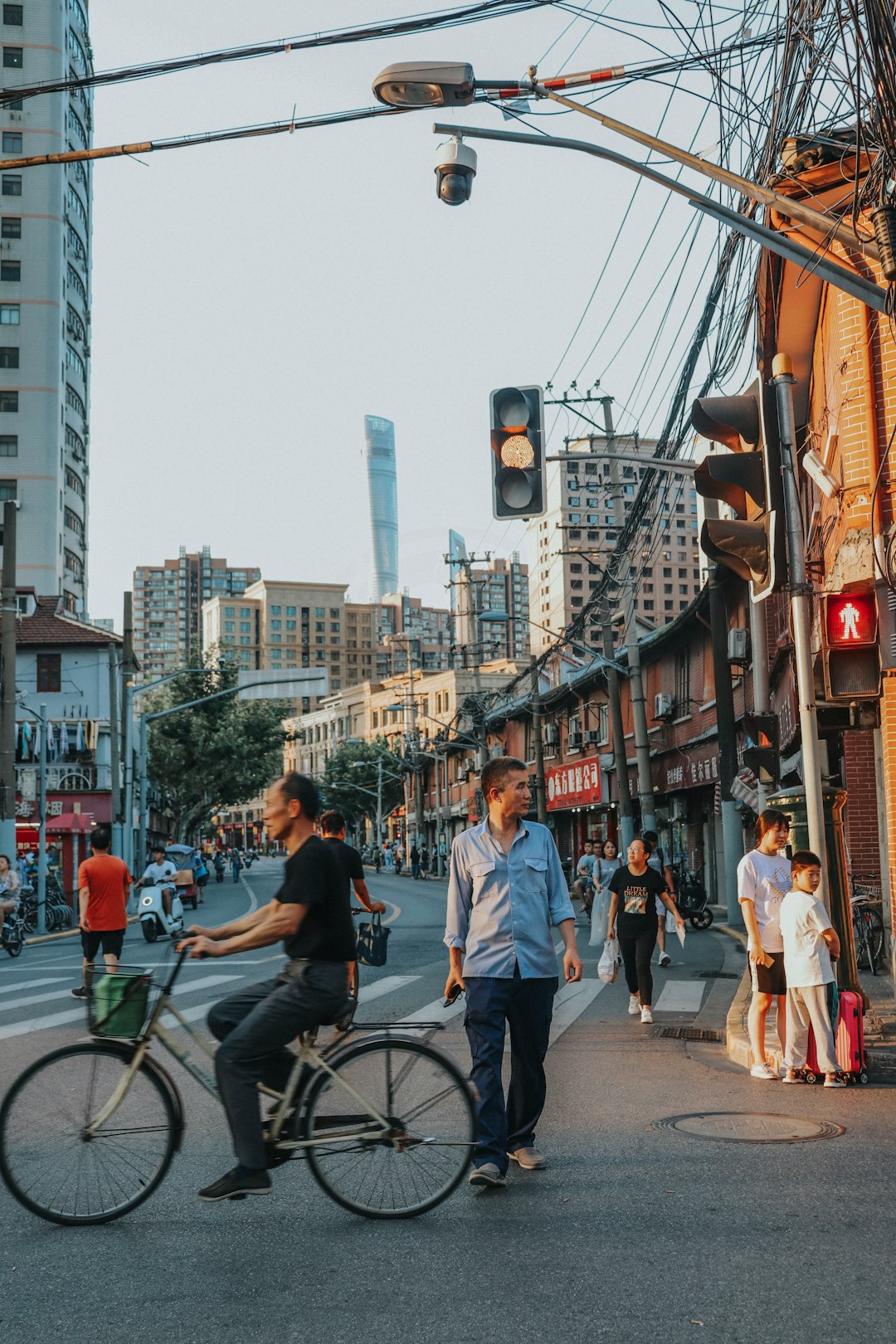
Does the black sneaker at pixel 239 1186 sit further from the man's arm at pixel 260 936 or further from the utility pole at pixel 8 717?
the utility pole at pixel 8 717

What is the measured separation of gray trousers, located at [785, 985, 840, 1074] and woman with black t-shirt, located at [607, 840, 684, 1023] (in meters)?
3.20

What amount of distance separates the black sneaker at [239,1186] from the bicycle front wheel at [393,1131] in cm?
24

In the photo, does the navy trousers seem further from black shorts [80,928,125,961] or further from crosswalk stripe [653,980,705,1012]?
black shorts [80,928,125,961]

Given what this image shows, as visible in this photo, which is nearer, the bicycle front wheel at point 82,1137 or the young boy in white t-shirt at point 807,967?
the bicycle front wheel at point 82,1137

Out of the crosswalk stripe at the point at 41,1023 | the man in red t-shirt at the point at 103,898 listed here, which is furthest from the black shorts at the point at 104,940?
the crosswalk stripe at the point at 41,1023

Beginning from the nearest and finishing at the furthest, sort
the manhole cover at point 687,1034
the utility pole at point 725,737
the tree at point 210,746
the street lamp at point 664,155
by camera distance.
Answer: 1. the street lamp at point 664,155
2. the manhole cover at point 687,1034
3. the utility pole at point 725,737
4. the tree at point 210,746

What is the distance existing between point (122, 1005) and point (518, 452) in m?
6.24

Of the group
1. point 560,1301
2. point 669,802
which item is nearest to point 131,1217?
point 560,1301

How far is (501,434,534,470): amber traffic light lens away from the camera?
10.8m

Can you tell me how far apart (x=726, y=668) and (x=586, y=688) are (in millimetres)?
23904

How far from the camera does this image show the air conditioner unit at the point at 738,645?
29250mm

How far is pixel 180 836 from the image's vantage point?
223ft

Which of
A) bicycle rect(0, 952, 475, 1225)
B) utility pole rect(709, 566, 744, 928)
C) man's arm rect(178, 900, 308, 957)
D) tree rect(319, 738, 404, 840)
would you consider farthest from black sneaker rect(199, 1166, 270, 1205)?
tree rect(319, 738, 404, 840)

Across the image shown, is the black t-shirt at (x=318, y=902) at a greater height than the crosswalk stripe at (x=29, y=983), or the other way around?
the black t-shirt at (x=318, y=902)
